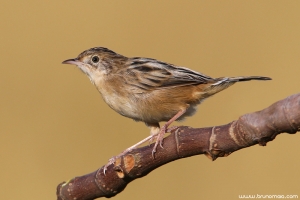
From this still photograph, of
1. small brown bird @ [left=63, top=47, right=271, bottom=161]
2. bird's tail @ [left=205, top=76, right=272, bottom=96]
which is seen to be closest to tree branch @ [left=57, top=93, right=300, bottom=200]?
small brown bird @ [left=63, top=47, right=271, bottom=161]

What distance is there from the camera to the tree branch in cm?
233

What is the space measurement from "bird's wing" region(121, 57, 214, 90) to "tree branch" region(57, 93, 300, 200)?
1.13 meters

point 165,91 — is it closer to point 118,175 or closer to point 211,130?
point 118,175

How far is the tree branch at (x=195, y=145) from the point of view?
2330 millimetres

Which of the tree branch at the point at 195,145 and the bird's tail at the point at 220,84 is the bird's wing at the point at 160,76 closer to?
the bird's tail at the point at 220,84

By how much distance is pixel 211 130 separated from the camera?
292cm

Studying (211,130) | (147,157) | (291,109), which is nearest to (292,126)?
(291,109)

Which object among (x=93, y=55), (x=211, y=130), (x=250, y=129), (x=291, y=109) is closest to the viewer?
(x=291, y=109)

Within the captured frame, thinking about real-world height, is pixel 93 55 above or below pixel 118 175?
above

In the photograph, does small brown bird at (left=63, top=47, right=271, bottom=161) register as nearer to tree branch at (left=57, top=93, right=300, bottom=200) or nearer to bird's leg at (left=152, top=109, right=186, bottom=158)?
bird's leg at (left=152, top=109, right=186, bottom=158)

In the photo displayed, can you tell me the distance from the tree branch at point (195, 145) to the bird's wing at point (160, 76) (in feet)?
3.71

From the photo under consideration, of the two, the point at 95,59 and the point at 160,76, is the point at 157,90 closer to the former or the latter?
the point at 160,76

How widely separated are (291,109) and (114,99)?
265 cm

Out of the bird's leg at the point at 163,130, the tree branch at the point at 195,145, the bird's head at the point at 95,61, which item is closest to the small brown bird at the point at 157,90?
the bird's leg at the point at 163,130
